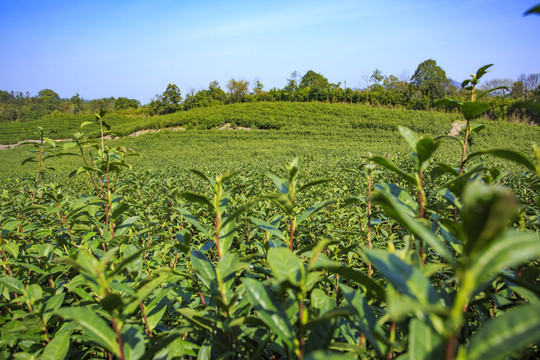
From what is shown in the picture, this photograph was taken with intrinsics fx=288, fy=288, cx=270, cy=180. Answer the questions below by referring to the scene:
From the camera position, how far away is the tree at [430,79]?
3566 centimetres

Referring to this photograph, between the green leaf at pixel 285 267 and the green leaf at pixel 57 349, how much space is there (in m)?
0.65

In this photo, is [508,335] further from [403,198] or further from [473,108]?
[473,108]

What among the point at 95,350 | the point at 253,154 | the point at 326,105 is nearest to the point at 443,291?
the point at 95,350

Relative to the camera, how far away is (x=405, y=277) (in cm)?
48

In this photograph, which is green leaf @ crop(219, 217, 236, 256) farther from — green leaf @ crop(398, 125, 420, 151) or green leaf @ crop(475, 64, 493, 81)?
green leaf @ crop(475, 64, 493, 81)

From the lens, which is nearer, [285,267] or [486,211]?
[486,211]

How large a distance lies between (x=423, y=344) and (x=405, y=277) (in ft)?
0.32

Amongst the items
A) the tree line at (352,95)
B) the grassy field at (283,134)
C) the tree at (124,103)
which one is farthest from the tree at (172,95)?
the grassy field at (283,134)

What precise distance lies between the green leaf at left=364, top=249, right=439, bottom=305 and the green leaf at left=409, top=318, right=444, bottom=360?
45mm

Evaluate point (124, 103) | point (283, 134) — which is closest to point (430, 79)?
point (283, 134)

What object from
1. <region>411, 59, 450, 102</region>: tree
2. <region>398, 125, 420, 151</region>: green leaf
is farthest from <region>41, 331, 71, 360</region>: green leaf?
<region>411, 59, 450, 102</region>: tree

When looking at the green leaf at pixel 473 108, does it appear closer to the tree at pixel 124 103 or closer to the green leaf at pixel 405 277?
the green leaf at pixel 405 277

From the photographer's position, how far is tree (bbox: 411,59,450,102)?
3566cm

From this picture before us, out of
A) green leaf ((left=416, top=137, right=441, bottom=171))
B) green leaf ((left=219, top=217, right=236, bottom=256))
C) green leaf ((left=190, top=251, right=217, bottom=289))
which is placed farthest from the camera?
green leaf ((left=219, top=217, right=236, bottom=256))
